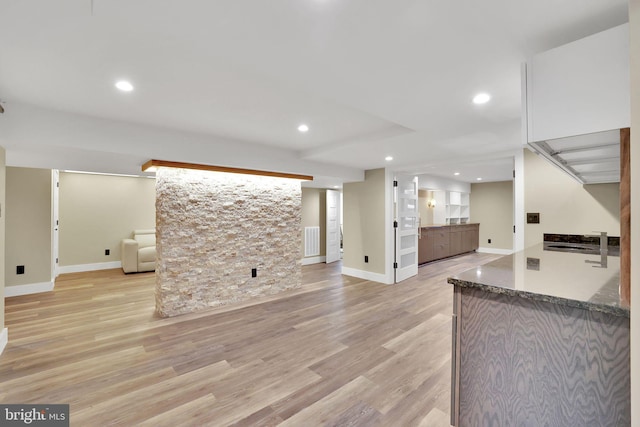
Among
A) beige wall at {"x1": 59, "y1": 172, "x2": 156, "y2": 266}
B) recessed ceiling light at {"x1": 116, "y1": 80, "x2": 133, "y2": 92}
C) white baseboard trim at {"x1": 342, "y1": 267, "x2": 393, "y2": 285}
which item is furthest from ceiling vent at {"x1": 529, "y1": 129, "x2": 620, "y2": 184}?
beige wall at {"x1": 59, "y1": 172, "x2": 156, "y2": 266}

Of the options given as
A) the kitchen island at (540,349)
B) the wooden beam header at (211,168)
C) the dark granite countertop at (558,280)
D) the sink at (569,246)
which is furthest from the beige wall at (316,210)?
the kitchen island at (540,349)

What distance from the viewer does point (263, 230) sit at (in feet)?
14.2

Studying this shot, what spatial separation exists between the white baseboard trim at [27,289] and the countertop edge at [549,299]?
5.84 m

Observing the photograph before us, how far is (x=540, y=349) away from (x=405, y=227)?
14.0ft

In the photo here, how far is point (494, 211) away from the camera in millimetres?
8617

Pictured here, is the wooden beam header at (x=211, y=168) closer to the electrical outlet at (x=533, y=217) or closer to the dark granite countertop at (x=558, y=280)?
the electrical outlet at (x=533, y=217)

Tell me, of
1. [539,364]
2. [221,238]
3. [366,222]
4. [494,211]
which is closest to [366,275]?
[366,222]

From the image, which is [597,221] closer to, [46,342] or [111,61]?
[111,61]

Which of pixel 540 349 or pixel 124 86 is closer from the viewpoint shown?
pixel 540 349

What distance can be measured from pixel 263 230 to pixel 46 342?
8.52ft

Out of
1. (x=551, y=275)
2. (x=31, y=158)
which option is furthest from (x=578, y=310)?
(x=31, y=158)

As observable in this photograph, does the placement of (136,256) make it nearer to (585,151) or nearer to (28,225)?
(28,225)

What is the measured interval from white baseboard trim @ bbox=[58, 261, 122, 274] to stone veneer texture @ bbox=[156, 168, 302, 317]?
3613mm

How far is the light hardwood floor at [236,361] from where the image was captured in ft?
6.01
